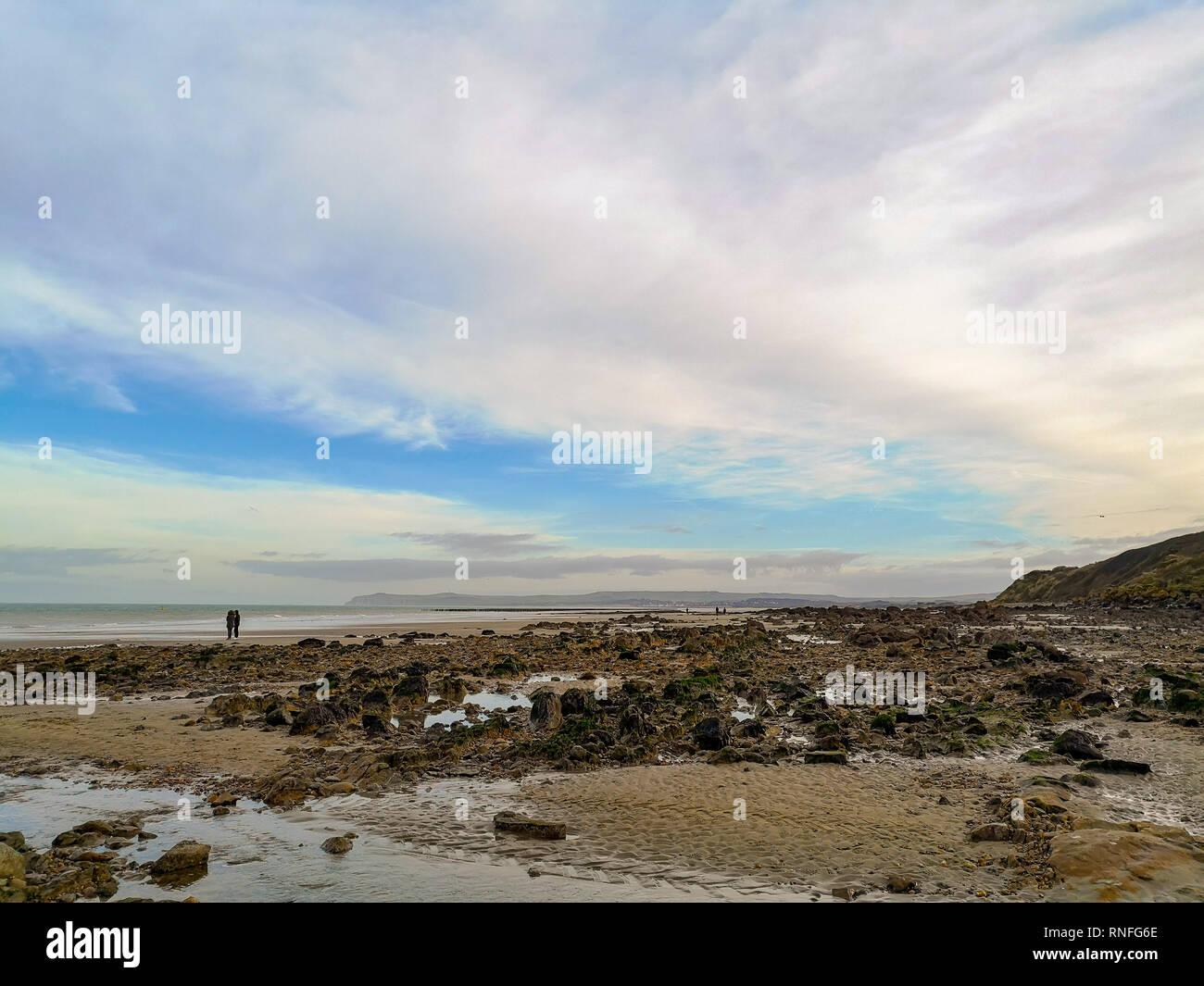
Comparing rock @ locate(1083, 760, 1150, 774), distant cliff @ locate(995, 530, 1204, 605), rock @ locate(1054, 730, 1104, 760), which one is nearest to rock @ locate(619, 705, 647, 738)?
rock @ locate(1054, 730, 1104, 760)

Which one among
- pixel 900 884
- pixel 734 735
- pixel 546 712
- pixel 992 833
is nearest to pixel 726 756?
pixel 734 735

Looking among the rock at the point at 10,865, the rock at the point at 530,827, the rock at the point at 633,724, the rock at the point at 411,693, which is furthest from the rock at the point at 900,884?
the rock at the point at 411,693

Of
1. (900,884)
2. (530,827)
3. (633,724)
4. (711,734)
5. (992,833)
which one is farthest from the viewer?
(633,724)

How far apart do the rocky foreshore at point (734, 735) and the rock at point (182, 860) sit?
62 centimetres

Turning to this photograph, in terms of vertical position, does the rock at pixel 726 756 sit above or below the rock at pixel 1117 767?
below

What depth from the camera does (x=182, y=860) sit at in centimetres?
945

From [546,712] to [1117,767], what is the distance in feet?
42.8

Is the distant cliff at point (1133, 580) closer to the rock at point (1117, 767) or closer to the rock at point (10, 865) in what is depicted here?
the rock at point (1117, 767)

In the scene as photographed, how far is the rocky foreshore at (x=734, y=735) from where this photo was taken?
31.5 ft

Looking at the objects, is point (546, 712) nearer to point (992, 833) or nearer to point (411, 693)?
point (411, 693)

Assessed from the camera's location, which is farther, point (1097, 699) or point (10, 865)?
point (1097, 699)

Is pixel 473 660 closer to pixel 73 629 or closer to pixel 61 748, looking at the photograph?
pixel 61 748

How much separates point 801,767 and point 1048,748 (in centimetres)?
590
